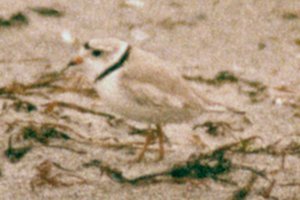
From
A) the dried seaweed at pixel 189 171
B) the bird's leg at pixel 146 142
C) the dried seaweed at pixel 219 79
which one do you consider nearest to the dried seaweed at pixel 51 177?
the dried seaweed at pixel 189 171

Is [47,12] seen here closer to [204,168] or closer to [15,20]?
[15,20]

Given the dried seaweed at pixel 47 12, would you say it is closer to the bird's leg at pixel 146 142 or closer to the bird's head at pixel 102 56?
the bird's head at pixel 102 56

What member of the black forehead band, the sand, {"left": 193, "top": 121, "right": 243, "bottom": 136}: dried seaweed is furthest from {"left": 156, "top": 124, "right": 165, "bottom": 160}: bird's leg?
the black forehead band

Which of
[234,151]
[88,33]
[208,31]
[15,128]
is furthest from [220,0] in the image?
[15,128]

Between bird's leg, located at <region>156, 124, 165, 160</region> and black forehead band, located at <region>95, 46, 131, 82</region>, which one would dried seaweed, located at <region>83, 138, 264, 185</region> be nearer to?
bird's leg, located at <region>156, 124, 165, 160</region>

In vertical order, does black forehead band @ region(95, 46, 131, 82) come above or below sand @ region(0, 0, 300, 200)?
above

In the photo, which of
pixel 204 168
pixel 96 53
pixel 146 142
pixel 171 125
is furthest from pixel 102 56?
pixel 204 168
